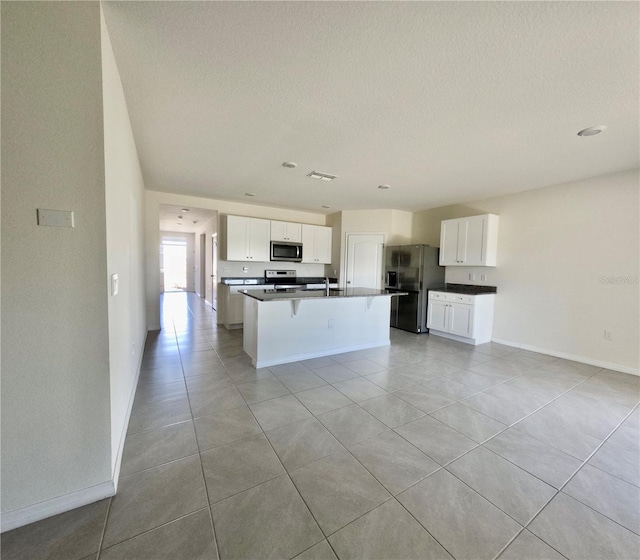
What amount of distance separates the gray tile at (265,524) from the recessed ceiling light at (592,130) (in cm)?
359

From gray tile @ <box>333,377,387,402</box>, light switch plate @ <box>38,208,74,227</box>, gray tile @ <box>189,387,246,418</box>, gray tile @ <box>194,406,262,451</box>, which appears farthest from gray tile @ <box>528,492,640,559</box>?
light switch plate @ <box>38,208,74,227</box>

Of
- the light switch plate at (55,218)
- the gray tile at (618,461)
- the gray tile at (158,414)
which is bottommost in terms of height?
the gray tile at (618,461)

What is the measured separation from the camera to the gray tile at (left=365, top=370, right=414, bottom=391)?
2.78m

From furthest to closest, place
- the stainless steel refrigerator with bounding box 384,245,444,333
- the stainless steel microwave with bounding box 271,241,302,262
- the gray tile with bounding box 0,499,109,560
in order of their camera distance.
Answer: the stainless steel microwave with bounding box 271,241,302,262 → the stainless steel refrigerator with bounding box 384,245,444,333 → the gray tile with bounding box 0,499,109,560

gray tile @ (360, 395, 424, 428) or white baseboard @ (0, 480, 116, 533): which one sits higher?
white baseboard @ (0, 480, 116, 533)

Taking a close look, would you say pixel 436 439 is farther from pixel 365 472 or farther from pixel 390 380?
pixel 390 380

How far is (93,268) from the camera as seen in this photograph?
1.31m

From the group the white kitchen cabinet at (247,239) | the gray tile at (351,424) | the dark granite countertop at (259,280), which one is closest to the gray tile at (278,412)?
the gray tile at (351,424)

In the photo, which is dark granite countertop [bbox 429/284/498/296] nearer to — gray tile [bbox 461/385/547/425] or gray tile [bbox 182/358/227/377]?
gray tile [bbox 461/385/547/425]

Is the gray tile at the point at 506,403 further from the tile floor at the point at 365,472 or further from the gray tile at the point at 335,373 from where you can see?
the gray tile at the point at 335,373

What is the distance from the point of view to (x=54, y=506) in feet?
4.23

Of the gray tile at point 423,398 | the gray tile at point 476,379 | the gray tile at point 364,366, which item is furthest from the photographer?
the gray tile at point 364,366

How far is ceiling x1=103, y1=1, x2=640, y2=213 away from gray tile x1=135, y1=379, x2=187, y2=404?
250 centimetres

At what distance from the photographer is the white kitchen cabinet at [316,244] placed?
19.2 feet
